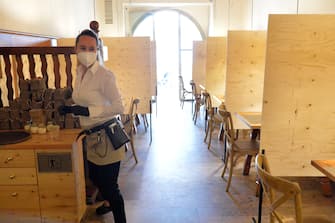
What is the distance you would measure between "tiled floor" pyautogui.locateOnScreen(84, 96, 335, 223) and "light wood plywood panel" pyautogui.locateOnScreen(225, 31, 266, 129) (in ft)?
2.69

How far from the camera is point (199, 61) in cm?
675

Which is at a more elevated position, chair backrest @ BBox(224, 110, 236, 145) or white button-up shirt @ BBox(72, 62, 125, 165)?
white button-up shirt @ BBox(72, 62, 125, 165)

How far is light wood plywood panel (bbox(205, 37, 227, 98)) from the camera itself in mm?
5344

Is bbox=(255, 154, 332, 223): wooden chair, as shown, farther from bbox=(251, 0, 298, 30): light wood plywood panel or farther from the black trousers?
bbox=(251, 0, 298, 30): light wood plywood panel

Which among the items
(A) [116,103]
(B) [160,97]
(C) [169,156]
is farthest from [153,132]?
(B) [160,97]

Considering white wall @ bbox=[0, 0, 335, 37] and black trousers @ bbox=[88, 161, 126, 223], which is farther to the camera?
white wall @ bbox=[0, 0, 335, 37]

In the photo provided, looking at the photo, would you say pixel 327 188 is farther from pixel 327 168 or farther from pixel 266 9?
pixel 266 9

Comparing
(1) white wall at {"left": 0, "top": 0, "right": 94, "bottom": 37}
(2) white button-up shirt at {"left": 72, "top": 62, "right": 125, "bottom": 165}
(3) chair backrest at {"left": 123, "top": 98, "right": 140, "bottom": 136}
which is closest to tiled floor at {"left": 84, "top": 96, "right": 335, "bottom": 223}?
(3) chair backrest at {"left": 123, "top": 98, "right": 140, "bottom": 136}

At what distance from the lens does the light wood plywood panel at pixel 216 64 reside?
5344 millimetres

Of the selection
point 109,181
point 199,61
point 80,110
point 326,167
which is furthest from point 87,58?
point 199,61

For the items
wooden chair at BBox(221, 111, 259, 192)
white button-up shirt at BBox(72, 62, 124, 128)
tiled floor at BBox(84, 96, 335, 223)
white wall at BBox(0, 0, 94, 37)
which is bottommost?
tiled floor at BBox(84, 96, 335, 223)

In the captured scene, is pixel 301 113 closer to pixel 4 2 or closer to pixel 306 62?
A: pixel 306 62

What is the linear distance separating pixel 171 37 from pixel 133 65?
17.9 feet

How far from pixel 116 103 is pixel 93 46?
43cm
